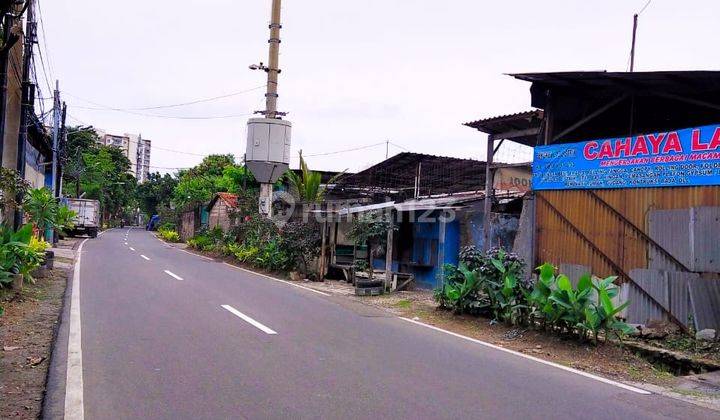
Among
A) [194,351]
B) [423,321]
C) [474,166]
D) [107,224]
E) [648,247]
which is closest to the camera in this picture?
[194,351]

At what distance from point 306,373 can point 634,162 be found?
7.55m

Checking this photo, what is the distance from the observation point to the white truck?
41.1 meters

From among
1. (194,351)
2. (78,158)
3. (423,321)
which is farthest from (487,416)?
(78,158)

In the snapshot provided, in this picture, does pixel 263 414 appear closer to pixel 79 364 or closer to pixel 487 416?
pixel 487 416

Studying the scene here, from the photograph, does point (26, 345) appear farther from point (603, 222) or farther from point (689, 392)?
point (603, 222)

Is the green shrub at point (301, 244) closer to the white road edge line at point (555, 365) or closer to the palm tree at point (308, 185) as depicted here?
the palm tree at point (308, 185)

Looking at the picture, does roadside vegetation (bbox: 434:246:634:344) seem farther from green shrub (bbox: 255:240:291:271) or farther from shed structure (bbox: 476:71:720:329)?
green shrub (bbox: 255:240:291:271)

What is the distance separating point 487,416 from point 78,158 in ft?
153

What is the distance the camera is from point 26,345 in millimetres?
7773

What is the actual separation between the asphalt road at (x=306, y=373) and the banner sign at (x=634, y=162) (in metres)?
4.42

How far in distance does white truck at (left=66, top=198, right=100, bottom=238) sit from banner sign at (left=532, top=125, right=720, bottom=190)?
36742 millimetres

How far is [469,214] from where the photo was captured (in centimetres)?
1605

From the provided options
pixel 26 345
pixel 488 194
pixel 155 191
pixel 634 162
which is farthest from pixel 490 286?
pixel 155 191

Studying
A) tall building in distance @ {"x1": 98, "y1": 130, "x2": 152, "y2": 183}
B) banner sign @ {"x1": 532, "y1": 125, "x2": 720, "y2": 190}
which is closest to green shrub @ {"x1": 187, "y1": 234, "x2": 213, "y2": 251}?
banner sign @ {"x1": 532, "y1": 125, "x2": 720, "y2": 190}
